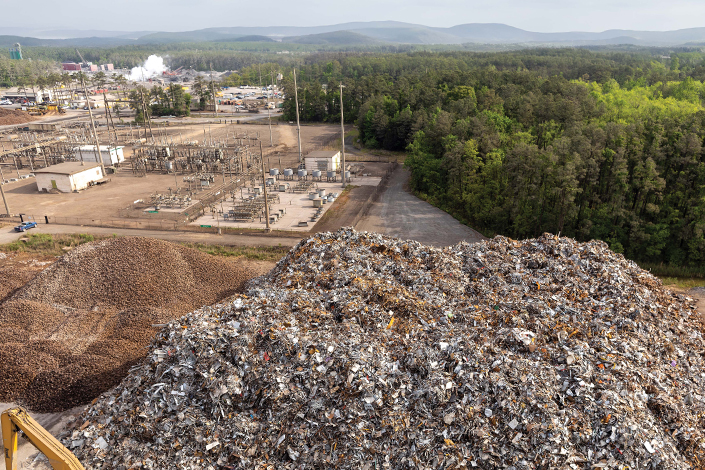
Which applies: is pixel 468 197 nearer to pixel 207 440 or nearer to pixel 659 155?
pixel 659 155

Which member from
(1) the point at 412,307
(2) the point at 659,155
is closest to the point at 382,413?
(1) the point at 412,307

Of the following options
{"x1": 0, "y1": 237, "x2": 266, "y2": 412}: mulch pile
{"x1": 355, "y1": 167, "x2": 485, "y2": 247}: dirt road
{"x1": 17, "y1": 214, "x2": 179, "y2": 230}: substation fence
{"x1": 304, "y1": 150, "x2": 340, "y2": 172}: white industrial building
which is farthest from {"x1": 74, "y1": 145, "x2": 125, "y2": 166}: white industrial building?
{"x1": 355, "y1": 167, "x2": 485, "y2": 247}: dirt road

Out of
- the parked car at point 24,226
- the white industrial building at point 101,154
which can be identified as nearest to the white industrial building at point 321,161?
the white industrial building at point 101,154

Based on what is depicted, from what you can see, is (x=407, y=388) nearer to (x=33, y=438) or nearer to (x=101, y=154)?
(x=33, y=438)

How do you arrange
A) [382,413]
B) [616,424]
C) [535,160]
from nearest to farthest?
1. [616,424]
2. [382,413]
3. [535,160]

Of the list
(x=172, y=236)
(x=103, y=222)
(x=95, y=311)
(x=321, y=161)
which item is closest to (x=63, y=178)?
(x=103, y=222)

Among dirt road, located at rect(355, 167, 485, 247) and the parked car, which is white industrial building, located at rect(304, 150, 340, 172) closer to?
dirt road, located at rect(355, 167, 485, 247)
